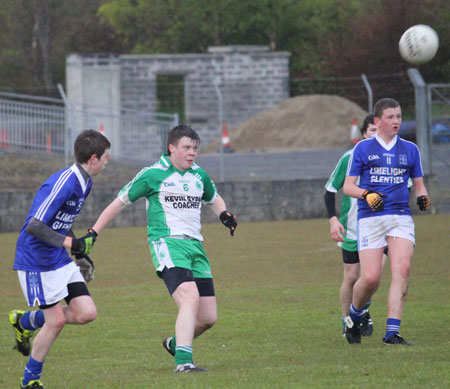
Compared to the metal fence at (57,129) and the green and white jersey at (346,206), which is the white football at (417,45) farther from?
the metal fence at (57,129)

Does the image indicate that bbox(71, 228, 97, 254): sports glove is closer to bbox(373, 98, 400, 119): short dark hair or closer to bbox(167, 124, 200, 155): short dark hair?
bbox(167, 124, 200, 155): short dark hair

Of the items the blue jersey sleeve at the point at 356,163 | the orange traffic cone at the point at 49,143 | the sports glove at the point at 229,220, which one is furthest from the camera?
the orange traffic cone at the point at 49,143

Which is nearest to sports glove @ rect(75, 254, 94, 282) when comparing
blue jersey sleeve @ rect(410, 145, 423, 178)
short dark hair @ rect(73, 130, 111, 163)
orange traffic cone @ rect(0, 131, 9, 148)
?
short dark hair @ rect(73, 130, 111, 163)

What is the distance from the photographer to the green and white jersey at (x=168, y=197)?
6.42 metres

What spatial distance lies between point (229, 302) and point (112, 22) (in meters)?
43.3

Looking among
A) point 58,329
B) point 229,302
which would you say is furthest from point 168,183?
point 229,302

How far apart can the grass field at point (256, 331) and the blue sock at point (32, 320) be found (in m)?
0.35

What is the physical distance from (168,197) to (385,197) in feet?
5.88

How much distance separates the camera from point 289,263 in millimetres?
12898

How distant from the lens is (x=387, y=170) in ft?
23.7

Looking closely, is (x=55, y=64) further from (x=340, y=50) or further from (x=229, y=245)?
(x=229, y=245)

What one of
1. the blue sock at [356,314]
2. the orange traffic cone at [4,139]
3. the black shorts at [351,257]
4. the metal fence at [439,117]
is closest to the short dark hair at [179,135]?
the blue sock at [356,314]

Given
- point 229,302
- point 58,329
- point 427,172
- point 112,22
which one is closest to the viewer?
point 58,329

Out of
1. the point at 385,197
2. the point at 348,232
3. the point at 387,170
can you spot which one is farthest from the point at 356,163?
the point at 348,232
